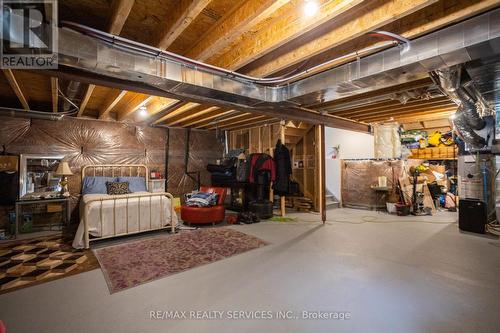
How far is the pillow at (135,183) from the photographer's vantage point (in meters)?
5.19

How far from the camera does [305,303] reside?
78.7 inches

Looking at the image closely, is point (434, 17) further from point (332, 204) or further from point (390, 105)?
point (332, 204)

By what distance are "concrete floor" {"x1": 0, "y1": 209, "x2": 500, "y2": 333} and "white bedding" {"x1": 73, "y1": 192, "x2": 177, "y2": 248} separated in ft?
3.64

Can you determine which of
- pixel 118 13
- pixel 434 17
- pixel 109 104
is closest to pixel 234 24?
pixel 118 13

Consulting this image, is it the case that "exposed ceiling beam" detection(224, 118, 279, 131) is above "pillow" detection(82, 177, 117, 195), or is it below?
above

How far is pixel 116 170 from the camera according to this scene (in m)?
5.62

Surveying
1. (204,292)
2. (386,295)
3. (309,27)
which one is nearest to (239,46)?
(309,27)

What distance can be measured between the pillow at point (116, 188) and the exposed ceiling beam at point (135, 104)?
1520 millimetres

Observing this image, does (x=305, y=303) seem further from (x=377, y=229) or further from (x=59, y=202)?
(x=59, y=202)

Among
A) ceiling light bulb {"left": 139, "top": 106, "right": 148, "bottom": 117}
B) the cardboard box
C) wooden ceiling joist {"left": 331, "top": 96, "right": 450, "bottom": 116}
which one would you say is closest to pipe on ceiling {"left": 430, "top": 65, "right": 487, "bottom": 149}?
wooden ceiling joist {"left": 331, "top": 96, "right": 450, "bottom": 116}

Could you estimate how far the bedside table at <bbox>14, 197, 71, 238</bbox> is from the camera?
447cm

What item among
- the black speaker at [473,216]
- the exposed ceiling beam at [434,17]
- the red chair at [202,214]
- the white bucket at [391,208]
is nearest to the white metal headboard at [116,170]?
the red chair at [202,214]

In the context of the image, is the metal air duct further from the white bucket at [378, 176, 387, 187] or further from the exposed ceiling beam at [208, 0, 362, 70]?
the white bucket at [378, 176, 387, 187]

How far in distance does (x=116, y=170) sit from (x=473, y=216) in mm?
7384
